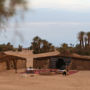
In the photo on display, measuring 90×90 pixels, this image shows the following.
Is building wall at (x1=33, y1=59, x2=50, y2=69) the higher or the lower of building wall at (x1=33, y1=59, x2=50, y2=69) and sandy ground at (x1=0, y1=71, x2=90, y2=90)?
the higher

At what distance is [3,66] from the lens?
36.5m

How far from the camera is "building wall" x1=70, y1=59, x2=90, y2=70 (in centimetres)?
3616

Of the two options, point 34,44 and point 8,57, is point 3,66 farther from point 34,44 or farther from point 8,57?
point 34,44

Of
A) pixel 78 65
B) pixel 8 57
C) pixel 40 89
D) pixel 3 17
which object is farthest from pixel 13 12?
pixel 78 65

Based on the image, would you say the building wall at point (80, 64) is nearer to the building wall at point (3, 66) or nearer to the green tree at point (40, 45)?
the building wall at point (3, 66)

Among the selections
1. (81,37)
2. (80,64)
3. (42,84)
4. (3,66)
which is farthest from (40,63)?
(81,37)

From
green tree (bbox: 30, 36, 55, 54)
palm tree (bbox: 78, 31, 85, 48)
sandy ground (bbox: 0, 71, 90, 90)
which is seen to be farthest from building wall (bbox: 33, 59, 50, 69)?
palm tree (bbox: 78, 31, 85, 48)

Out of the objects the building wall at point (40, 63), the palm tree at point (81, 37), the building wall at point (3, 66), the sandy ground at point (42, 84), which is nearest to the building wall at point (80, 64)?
the building wall at point (40, 63)


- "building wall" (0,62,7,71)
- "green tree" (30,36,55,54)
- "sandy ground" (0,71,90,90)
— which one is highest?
"green tree" (30,36,55,54)

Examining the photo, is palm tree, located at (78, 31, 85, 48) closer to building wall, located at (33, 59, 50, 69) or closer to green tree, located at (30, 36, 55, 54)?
green tree, located at (30, 36, 55, 54)

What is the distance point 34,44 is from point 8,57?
92.9 feet

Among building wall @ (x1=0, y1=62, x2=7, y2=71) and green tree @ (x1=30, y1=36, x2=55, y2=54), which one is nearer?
building wall @ (x1=0, y1=62, x2=7, y2=71)


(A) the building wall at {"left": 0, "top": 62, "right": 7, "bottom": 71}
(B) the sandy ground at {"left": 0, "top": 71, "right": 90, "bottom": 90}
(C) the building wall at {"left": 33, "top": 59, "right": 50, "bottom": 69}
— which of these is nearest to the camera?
(B) the sandy ground at {"left": 0, "top": 71, "right": 90, "bottom": 90}

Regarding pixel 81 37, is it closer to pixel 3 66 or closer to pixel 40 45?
pixel 40 45
